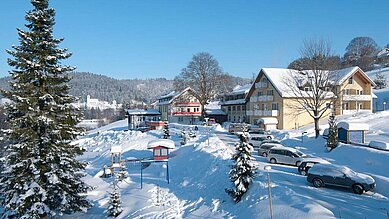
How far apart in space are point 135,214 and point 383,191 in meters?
15.1

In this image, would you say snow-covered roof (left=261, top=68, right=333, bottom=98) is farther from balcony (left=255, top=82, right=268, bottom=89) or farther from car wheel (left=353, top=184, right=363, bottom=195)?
car wheel (left=353, top=184, right=363, bottom=195)

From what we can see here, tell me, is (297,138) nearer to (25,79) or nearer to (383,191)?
(383,191)

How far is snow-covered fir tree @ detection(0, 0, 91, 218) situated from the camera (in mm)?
17656

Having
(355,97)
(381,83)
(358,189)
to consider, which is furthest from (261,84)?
(381,83)

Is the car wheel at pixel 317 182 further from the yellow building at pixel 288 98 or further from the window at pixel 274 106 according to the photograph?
the window at pixel 274 106

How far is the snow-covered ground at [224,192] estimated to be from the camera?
52.5 feet

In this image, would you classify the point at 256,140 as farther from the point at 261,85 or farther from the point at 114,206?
the point at 261,85

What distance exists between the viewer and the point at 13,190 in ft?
58.3

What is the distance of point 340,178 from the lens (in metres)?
18.5

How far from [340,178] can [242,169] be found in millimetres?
5749

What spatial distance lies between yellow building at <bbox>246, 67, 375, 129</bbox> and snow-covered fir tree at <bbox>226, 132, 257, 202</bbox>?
32.8 meters

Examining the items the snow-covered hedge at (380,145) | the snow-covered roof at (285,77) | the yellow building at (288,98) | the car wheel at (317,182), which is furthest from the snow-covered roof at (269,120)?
the car wheel at (317,182)

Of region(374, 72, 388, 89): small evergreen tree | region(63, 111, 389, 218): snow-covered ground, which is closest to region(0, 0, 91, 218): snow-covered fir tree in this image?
region(63, 111, 389, 218): snow-covered ground

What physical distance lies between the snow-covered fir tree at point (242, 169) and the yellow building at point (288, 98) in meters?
32.8
